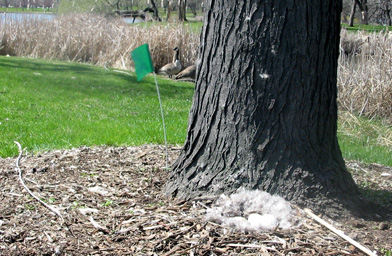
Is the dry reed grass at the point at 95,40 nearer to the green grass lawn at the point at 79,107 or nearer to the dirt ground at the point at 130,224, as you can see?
the green grass lawn at the point at 79,107

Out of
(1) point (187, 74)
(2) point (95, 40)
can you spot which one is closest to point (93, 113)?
(1) point (187, 74)

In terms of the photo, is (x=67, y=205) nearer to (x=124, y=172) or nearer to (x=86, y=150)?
(x=124, y=172)

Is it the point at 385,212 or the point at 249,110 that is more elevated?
the point at 249,110

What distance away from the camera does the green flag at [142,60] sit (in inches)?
157

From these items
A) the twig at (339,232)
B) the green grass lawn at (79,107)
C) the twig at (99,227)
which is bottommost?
the green grass lawn at (79,107)

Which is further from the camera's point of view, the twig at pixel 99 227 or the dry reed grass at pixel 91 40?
the dry reed grass at pixel 91 40

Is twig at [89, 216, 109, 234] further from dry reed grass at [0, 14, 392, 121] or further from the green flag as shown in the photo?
dry reed grass at [0, 14, 392, 121]

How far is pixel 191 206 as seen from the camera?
343 cm

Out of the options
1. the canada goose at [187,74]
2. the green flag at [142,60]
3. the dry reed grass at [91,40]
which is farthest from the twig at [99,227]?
the dry reed grass at [91,40]

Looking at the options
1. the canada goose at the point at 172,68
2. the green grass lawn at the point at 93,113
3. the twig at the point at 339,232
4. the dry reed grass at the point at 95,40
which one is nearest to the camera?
the twig at the point at 339,232

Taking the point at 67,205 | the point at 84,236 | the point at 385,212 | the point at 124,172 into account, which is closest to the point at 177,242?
the point at 84,236

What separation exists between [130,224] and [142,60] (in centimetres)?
158

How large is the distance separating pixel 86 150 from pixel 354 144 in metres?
5.07

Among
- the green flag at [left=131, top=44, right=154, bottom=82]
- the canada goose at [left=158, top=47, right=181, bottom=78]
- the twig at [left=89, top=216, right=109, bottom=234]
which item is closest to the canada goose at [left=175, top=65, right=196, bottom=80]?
the canada goose at [left=158, top=47, right=181, bottom=78]
